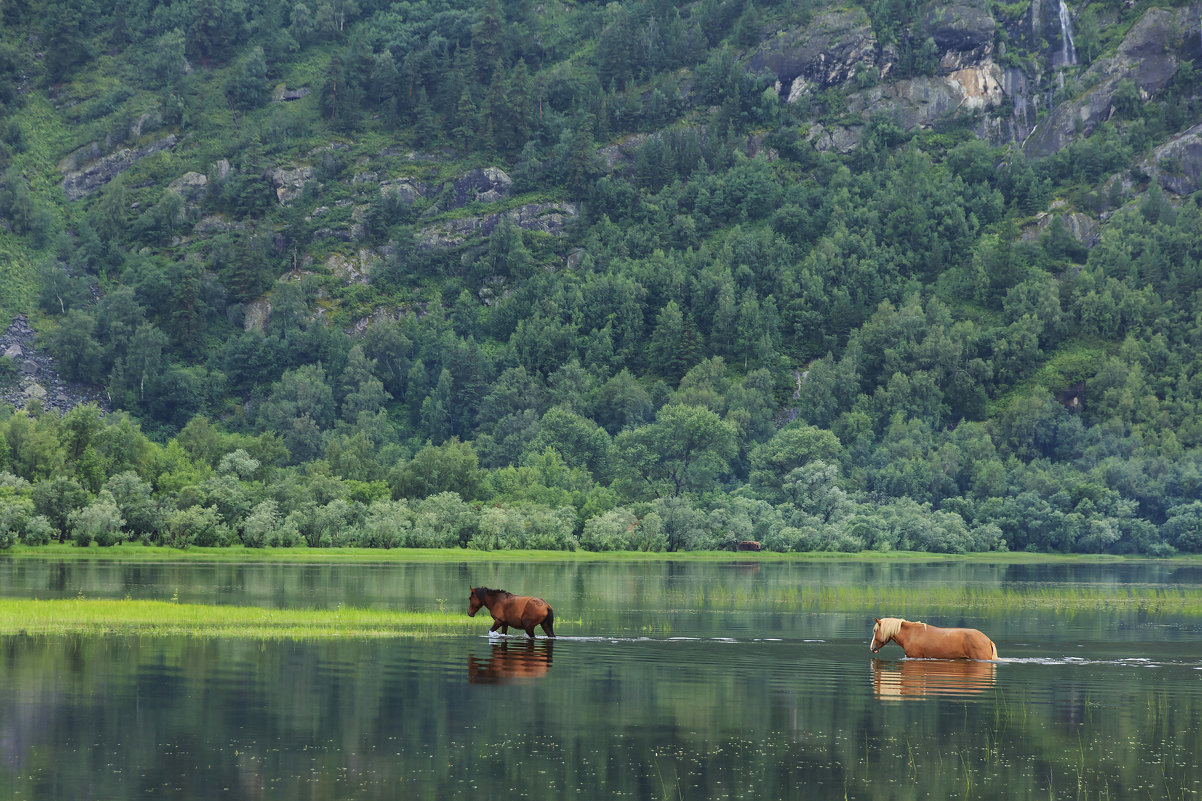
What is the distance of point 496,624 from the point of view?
51125 mm

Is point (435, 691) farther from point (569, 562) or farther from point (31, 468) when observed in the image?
point (31, 468)

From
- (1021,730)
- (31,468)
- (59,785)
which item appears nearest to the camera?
(59,785)

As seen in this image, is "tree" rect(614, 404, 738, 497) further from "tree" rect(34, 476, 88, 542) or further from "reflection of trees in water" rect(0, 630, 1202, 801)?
"reflection of trees in water" rect(0, 630, 1202, 801)

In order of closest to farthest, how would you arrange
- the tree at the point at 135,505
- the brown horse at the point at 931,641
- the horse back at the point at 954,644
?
1. the brown horse at the point at 931,641
2. the horse back at the point at 954,644
3. the tree at the point at 135,505

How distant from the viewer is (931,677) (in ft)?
140

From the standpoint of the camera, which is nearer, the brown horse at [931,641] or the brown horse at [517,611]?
the brown horse at [931,641]

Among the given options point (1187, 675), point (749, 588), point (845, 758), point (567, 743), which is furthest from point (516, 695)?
point (749, 588)

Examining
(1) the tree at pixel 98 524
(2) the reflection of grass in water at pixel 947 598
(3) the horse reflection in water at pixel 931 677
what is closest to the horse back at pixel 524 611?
(3) the horse reflection in water at pixel 931 677

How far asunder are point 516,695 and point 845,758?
10.2 m

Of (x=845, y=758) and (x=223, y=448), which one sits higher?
(x=223, y=448)

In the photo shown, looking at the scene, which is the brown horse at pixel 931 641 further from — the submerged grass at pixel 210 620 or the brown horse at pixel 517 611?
the submerged grass at pixel 210 620

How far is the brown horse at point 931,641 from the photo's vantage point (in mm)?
46562

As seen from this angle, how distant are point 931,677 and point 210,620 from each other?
1089 inches

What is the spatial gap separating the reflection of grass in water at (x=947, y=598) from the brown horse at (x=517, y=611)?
821 inches
